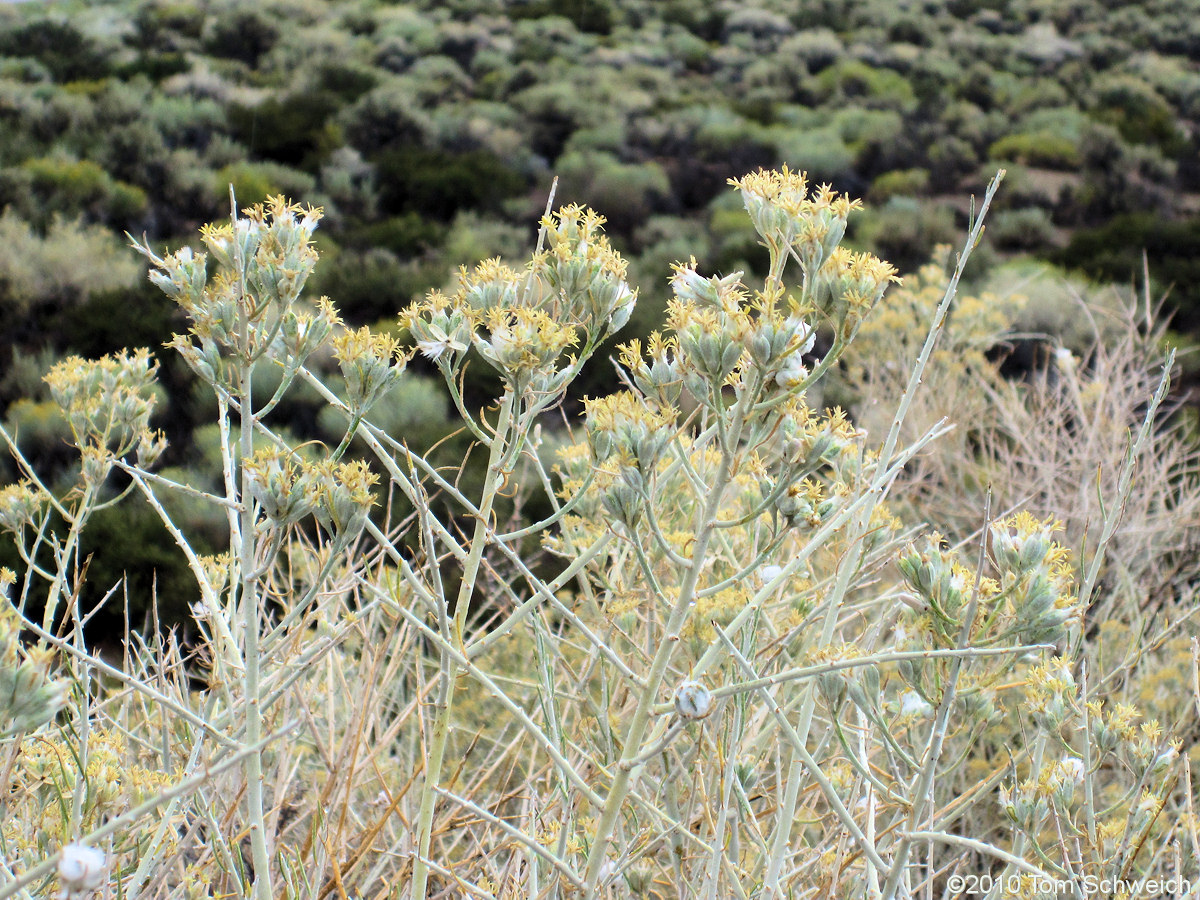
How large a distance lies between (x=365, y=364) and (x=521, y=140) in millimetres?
13110

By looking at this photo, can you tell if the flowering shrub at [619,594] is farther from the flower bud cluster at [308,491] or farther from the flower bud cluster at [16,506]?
the flower bud cluster at [16,506]

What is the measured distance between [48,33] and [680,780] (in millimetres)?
16826

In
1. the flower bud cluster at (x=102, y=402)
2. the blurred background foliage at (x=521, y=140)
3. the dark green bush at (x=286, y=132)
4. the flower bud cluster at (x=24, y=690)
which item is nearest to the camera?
the flower bud cluster at (x=24, y=690)

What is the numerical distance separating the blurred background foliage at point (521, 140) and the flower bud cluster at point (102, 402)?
311cm

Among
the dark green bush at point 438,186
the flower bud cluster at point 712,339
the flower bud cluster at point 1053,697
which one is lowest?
the dark green bush at point 438,186

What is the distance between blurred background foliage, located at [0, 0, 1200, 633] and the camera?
309 inches

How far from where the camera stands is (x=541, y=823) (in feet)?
5.08

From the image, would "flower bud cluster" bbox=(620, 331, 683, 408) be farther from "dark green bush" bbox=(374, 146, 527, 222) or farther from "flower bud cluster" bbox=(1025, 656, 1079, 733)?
"dark green bush" bbox=(374, 146, 527, 222)

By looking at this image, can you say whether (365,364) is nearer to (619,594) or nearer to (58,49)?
(619,594)

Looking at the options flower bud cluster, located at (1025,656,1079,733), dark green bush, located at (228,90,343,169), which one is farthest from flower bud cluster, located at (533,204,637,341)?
dark green bush, located at (228,90,343,169)

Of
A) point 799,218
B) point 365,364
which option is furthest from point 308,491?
point 799,218

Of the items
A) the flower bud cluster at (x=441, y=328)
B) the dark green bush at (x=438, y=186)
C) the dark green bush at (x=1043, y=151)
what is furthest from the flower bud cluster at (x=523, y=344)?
the dark green bush at (x=1043, y=151)

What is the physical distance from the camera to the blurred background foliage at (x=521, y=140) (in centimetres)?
784

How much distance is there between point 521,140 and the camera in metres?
13.5
